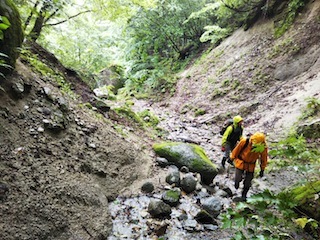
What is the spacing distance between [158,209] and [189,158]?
201 cm

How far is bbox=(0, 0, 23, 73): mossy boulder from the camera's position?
3869mm

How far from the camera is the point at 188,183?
5230 millimetres

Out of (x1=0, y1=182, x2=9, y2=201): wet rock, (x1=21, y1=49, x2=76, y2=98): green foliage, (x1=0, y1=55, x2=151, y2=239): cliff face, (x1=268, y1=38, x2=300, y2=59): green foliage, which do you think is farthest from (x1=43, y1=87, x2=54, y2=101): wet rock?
(x1=268, y1=38, x2=300, y2=59): green foliage

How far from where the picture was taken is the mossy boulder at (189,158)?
5.82 metres

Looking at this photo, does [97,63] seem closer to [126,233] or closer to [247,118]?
[247,118]

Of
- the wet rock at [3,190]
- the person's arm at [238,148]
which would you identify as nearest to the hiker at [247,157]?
the person's arm at [238,148]

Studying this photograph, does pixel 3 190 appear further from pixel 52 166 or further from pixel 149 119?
pixel 149 119

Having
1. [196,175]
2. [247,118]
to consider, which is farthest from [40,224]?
[247,118]

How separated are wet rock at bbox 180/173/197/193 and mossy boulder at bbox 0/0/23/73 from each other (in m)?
3.81

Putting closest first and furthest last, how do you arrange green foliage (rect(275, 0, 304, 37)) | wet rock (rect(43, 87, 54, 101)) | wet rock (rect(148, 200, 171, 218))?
wet rock (rect(148, 200, 171, 218))
wet rock (rect(43, 87, 54, 101))
green foliage (rect(275, 0, 304, 37))

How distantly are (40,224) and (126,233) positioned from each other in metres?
1.24

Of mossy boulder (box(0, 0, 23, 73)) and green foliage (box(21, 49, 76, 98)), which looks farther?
green foliage (box(21, 49, 76, 98))

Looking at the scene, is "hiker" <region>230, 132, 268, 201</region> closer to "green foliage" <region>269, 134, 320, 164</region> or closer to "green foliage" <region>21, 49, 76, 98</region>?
"green foliage" <region>269, 134, 320, 164</region>

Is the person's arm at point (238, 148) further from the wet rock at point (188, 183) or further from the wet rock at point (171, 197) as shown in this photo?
the wet rock at point (171, 197)
